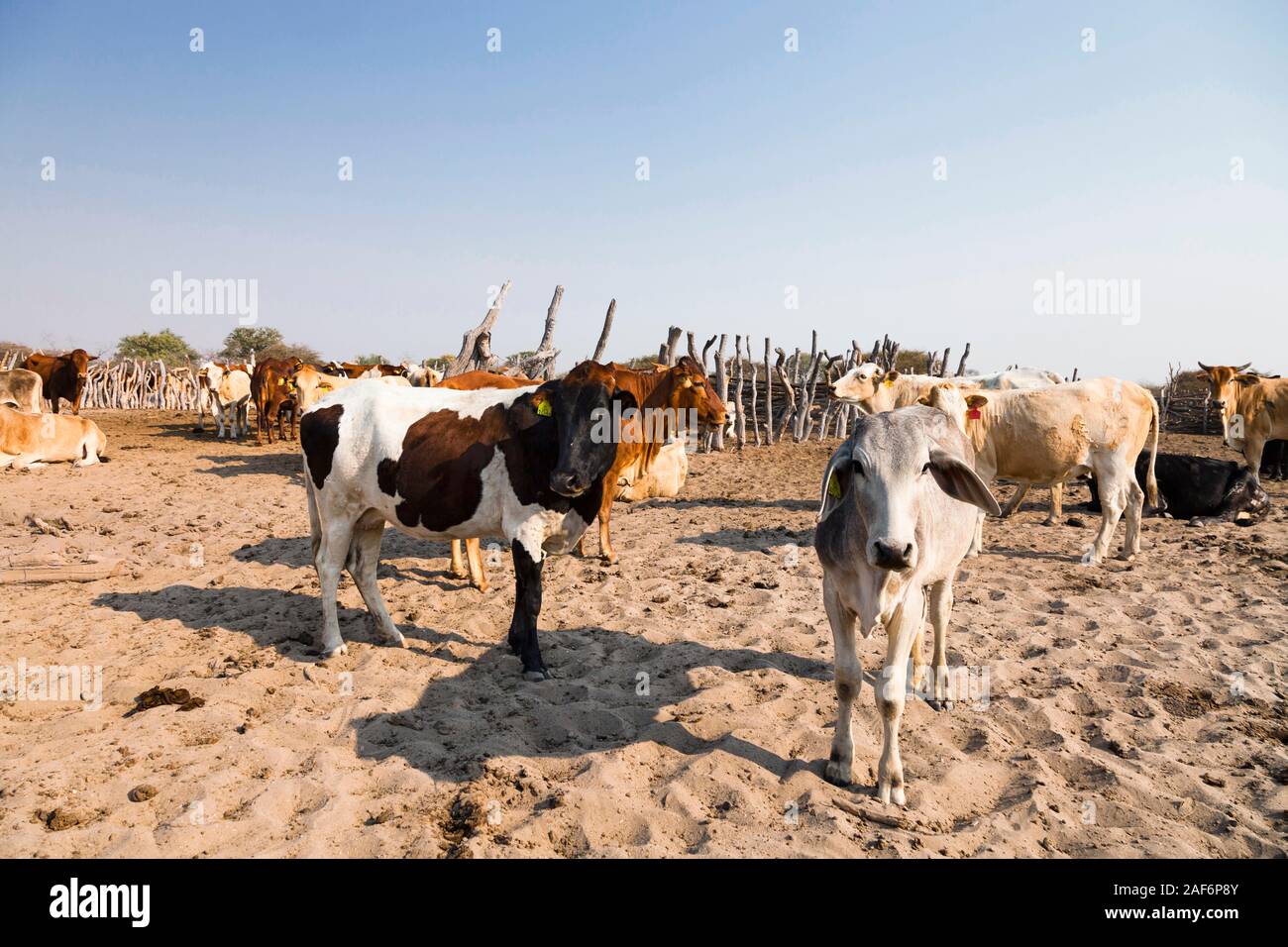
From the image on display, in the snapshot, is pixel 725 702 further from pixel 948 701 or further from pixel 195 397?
pixel 195 397

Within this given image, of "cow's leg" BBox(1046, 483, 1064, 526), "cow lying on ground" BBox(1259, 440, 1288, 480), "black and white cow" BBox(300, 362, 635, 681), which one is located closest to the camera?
"black and white cow" BBox(300, 362, 635, 681)

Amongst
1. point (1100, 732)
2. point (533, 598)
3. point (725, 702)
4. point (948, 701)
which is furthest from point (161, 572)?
point (1100, 732)

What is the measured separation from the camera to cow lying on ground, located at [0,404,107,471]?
11.5 m

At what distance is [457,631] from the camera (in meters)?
5.55

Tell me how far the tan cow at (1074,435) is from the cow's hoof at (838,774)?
5.11 metres

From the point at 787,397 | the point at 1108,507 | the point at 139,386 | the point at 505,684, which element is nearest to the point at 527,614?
the point at 505,684

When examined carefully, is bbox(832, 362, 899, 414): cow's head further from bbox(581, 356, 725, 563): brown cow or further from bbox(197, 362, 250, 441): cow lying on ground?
bbox(197, 362, 250, 441): cow lying on ground

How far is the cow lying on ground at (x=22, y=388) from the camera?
15438mm

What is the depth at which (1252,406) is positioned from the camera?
40.0ft


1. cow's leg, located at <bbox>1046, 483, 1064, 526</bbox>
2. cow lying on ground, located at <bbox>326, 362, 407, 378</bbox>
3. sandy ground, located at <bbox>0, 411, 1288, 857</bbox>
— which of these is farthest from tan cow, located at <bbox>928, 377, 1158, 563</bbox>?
cow lying on ground, located at <bbox>326, 362, 407, 378</bbox>

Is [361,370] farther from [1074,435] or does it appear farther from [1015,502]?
[1074,435]

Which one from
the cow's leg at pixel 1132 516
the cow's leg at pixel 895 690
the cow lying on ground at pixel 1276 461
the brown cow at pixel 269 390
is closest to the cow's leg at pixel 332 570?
the cow's leg at pixel 895 690

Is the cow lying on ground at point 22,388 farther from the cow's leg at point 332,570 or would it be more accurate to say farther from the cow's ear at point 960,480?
the cow's ear at point 960,480

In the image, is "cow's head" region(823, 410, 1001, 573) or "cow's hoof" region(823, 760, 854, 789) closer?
"cow's head" region(823, 410, 1001, 573)
